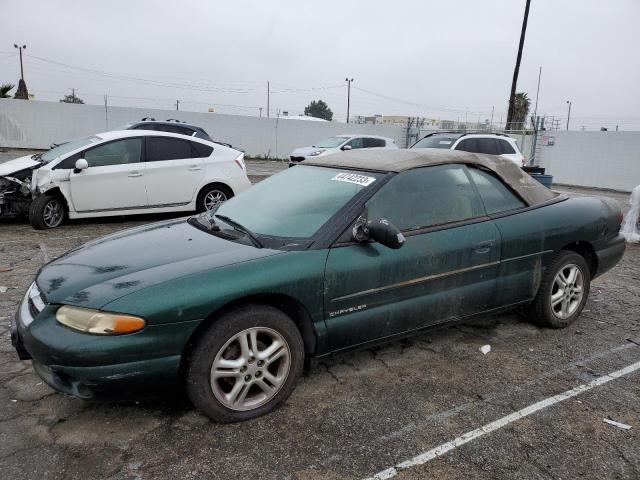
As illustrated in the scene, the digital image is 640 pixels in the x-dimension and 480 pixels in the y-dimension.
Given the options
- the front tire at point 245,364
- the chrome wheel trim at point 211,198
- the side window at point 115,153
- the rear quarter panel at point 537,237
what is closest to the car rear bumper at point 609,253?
the rear quarter panel at point 537,237

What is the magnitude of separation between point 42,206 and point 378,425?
6.38m

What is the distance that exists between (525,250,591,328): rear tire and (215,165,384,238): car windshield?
172cm

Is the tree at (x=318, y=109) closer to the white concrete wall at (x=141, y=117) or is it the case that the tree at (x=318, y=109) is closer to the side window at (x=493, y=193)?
the white concrete wall at (x=141, y=117)

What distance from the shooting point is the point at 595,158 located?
800 inches

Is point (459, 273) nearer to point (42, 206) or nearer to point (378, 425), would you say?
point (378, 425)

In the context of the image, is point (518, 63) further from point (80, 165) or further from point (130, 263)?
point (130, 263)

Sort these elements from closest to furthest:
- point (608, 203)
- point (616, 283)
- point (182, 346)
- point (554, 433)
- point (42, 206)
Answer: point (182, 346), point (554, 433), point (608, 203), point (616, 283), point (42, 206)

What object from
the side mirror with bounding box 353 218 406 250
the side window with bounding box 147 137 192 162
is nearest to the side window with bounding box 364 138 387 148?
the side window with bounding box 147 137 192 162

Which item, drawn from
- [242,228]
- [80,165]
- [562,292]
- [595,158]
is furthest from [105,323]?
[595,158]

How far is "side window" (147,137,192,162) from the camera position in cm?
809

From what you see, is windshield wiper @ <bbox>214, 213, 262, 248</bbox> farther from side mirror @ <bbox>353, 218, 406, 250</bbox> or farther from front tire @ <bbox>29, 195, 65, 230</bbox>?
front tire @ <bbox>29, 195, 65, 230</bbox>

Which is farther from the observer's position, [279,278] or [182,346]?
[279,278]

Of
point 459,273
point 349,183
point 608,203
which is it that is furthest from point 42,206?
point 608,203

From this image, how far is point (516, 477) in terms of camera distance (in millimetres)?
2467
